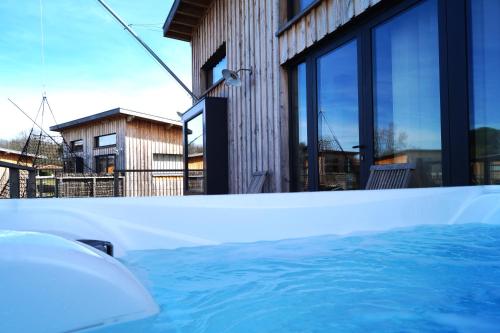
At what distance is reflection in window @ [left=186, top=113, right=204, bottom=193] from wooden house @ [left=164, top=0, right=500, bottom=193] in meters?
0.58

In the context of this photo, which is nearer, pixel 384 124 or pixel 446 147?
pixel 446 147

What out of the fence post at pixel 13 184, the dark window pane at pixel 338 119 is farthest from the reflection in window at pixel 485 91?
the fence post at pixel 13 184

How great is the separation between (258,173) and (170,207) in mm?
2894

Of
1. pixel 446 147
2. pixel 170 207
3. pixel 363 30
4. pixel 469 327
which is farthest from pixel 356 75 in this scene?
pixel 469 327

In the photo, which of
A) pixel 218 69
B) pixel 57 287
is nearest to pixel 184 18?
pixel 218 69

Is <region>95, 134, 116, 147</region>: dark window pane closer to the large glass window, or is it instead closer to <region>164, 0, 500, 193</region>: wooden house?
the large glass window

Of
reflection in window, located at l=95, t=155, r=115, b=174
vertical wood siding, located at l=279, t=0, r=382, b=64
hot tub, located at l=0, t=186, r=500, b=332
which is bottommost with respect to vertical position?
hot tub, located at l=0, t=186, r=500, b=332

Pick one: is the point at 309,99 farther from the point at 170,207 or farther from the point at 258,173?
the point at 170,207

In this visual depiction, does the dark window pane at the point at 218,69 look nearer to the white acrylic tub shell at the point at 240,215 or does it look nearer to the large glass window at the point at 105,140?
the white acrylic tub shell at the point at 240,215

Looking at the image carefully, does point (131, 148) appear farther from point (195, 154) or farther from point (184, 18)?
point (195, 154)

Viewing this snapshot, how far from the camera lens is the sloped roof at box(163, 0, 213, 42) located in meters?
6.30

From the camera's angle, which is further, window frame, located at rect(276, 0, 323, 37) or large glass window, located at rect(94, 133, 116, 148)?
large glass window, located at rect(94, 133, 116, 148)

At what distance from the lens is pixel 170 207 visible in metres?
1.66

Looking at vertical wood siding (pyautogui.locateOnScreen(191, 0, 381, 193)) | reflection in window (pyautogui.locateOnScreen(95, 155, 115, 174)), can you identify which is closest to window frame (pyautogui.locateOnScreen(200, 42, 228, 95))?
vertical wood siding (pyautogui.locateOnScreen(191, 0, 381, 193))
